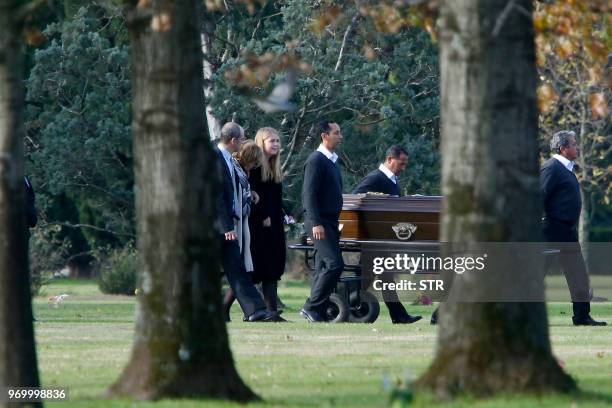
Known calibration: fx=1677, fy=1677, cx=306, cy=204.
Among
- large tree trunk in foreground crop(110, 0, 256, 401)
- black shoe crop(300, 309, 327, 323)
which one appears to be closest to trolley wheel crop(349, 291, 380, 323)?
black shoe crop(300, 309, 327, 323)

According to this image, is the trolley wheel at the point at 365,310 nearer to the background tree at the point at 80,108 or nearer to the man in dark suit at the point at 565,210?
the man in dark suit at the point at 565,210

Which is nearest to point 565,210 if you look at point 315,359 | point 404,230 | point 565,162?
point 565,162

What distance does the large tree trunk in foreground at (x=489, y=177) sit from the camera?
943cm

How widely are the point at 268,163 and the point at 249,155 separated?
0.33 metres

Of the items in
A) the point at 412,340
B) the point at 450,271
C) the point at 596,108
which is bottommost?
the point at 412,340

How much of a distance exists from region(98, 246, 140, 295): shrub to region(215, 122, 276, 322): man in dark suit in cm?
1624

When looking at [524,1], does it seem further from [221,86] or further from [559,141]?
[221,86]

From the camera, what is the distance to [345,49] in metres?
28.0

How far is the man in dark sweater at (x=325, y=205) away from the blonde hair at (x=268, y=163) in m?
0.53

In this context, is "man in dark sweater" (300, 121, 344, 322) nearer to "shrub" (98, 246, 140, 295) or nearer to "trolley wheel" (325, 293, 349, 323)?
"trolley wheel" (325, 293, 349, 323)

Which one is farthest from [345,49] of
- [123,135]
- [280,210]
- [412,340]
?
[412,340]

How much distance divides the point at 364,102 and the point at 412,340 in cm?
1365

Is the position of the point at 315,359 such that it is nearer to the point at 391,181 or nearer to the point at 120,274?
the point at 391,181

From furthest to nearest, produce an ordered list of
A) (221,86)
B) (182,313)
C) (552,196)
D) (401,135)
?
(401,135) → (221,86) → (552,196) → (182,313)
